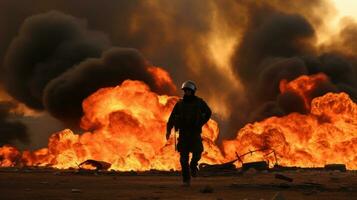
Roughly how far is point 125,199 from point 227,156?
3856 centimetres

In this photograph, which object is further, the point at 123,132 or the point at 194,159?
the point at 123,132

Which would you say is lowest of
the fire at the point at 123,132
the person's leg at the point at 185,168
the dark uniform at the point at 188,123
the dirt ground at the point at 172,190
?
the dirt ground at the point at 172,190

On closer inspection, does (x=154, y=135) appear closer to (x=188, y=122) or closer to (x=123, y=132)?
(x=123, y=132)

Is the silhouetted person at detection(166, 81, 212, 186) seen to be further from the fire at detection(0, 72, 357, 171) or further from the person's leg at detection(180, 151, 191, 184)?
the fire at detection(0, 72, 357, 171)

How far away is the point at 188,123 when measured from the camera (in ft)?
47.8

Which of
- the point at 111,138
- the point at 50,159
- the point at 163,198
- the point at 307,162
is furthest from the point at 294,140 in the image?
the point at 163,198

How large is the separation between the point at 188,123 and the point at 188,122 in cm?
4

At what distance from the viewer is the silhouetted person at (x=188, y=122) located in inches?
570

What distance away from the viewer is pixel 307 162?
47.3 metres

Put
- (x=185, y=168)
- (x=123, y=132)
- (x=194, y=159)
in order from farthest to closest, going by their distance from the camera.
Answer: (x=123, y=132) < (x=194, y=159) < (x=185, y=168)

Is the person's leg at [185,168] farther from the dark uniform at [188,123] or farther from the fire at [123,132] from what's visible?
the fire at [123,132]

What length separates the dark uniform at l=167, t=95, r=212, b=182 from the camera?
1449 centimetres

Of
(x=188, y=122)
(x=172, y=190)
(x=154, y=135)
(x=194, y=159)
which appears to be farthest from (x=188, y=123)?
(x=154, y=135)

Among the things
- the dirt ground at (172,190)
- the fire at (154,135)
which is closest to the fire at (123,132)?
the fire at (154,135)
